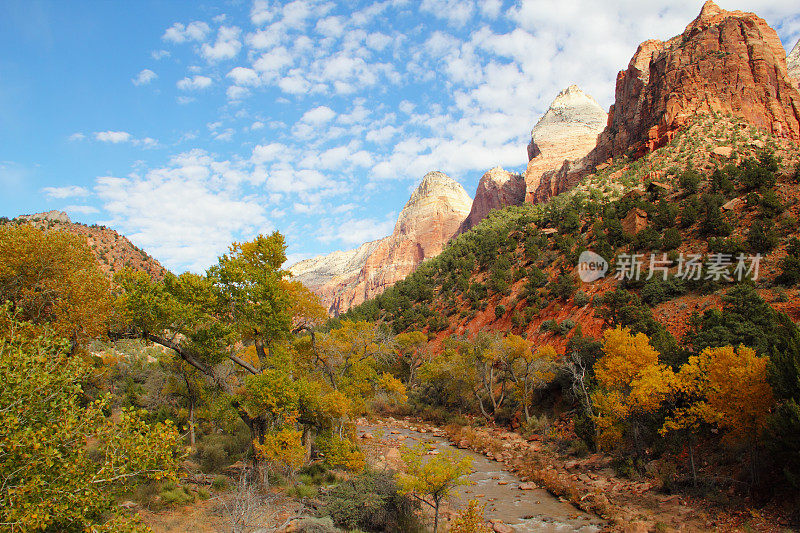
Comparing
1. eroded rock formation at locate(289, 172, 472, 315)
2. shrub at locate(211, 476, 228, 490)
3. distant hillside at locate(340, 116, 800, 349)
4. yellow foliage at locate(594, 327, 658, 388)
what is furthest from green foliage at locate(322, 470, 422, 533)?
eroded rock formation at locate(289, 172, 472, 315)

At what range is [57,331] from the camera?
1055 cm

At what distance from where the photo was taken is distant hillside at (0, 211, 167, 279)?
190 ft

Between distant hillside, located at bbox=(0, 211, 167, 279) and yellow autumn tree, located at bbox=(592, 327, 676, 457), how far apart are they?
190ft

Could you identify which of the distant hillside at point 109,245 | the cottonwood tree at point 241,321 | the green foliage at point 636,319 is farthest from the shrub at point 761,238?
the distant hillside at point 109,245

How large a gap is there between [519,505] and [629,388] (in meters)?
7.40

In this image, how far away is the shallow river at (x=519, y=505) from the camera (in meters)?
14.3

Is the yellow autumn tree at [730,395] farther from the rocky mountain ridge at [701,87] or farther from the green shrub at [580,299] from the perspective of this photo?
the rocky mountain ridge at [701,87]

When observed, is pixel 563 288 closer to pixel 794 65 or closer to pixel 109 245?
pixel 109 245

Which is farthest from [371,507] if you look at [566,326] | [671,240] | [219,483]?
[671,240]

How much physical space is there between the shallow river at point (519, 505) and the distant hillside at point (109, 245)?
54167 mm

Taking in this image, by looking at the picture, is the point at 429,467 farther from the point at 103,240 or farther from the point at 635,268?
the point at 103,240

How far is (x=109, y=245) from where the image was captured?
62.5m

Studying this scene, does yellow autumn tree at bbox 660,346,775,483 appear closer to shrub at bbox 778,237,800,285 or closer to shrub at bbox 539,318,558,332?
shrub at bbox 778,237,800,285

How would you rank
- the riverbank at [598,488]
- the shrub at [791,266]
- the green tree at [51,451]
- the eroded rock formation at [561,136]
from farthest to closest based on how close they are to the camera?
the eroded rock formation at [561,136] → the shrub at [791,266] → the riverbank at [598,488] → the green tree at [51,451]
